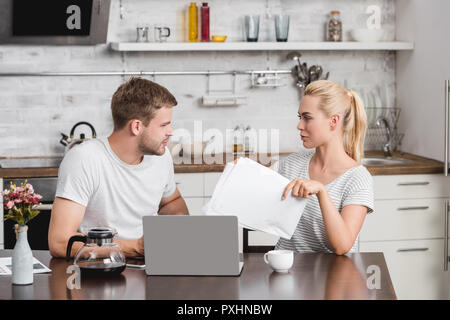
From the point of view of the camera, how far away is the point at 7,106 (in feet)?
14.0

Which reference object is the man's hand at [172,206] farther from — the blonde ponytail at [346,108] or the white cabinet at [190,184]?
the white cabinet at [190,184]

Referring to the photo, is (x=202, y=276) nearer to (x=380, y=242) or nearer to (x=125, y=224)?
(x=125, y=224)

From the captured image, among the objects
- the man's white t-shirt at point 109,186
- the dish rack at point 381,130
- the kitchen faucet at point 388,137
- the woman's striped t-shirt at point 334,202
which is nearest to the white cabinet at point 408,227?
the kitchen faucet at point 388,137

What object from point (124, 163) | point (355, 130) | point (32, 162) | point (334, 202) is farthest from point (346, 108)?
point (32, 162)

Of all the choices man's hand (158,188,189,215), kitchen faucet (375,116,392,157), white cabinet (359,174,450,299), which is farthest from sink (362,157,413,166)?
man's hand (158,188,189,215)

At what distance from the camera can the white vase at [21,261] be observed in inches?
74.5

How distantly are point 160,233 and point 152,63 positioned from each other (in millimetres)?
2627

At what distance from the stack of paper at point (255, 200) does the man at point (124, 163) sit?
0.46 meters

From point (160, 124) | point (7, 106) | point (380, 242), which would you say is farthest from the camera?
point (7, 106)

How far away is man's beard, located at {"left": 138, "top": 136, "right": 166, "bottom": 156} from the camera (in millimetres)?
2422

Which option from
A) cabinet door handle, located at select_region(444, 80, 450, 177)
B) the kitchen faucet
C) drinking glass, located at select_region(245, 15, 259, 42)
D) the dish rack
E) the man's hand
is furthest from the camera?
the dish rack

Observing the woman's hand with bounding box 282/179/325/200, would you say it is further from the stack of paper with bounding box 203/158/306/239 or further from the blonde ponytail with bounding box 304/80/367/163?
the blonde ponytail with bounding box 304/80/367/163

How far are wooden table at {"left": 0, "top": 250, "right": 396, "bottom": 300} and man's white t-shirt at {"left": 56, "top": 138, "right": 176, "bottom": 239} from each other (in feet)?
1.09
